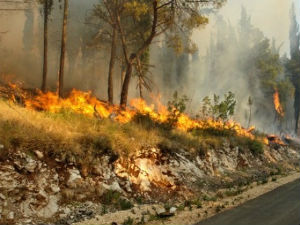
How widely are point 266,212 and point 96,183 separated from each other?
5312 mm

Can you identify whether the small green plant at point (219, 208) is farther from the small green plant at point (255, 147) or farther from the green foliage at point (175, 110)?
the small green plant at point (255, 147)

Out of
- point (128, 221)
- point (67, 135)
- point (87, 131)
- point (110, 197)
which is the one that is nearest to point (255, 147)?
point (87, 131)

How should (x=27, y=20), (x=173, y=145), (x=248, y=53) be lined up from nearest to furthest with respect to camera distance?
(x=173, y=145)
(x=27, y=20)
(x=248, y=53)

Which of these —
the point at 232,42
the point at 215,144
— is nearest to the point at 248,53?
the point at 232,42

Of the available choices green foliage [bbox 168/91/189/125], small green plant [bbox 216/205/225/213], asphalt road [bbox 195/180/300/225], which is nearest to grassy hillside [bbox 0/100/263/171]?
green foliage [bbox 168/91/189/125]

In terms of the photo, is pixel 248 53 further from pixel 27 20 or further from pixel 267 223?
pixel 267 223

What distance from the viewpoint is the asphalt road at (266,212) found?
8.64m

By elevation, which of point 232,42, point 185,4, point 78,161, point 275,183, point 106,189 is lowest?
point 275,183

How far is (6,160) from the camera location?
347 inches

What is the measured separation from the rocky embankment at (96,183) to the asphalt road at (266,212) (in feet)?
6.94

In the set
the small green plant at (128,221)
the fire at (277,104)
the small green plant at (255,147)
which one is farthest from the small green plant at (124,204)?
the fire at (277,104)

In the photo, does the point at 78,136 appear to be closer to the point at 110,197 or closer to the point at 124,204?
the point at 110,197

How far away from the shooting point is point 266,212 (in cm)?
966

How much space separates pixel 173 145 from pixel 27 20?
73.1 feet
